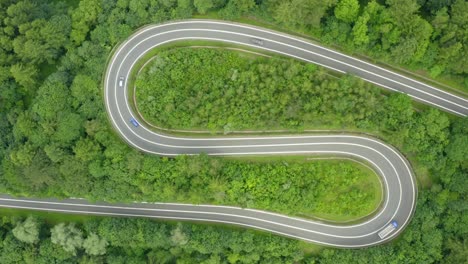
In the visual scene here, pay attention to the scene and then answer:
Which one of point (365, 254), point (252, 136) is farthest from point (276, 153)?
point (365, 254)

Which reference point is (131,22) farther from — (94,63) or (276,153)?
(276,153)

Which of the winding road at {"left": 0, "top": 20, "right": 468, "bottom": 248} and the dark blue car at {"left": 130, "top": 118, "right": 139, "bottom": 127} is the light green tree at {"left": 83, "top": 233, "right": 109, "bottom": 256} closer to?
the winding road at {"left": 0, "top": 20, "right": 468, "bottom": 248}

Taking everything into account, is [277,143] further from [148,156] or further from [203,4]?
[203,4]

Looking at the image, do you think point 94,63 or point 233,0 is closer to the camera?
point 233,0

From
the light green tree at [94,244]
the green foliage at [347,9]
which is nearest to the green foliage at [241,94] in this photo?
the green foliage at [347,9]

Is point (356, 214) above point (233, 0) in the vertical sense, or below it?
below

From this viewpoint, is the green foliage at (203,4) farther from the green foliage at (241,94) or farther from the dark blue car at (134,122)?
the dark blue car at (134,122)

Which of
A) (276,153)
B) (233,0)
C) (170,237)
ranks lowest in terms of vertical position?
(170,237)
